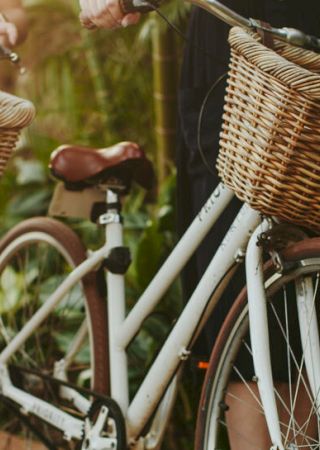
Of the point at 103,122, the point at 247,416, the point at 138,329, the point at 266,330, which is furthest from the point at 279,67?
the point at 103,122

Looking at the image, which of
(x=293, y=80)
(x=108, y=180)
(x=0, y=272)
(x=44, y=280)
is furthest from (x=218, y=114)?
(x=44, y=280)

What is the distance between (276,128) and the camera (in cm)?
212

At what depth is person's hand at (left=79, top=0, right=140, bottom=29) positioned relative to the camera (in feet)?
8.08

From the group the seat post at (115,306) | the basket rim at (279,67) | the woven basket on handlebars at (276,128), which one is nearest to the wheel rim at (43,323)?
the seat post at (115,306)

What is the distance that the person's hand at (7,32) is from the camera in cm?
→ 290

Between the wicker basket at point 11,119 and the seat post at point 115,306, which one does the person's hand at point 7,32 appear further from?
the seat post at point 115,306

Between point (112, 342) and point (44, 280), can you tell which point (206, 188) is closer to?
point (112, 342)

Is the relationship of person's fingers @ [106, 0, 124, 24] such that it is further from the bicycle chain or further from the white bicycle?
the bicycle chain

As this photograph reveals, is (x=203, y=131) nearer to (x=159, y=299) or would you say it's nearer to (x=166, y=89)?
(x=159, y=299)

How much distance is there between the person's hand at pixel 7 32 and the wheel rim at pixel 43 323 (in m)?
0.71

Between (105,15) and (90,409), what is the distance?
120cm

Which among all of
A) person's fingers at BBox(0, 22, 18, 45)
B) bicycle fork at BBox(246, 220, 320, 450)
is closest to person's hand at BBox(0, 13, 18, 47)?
person's fingers at BBox(0, 22, 18, 45)

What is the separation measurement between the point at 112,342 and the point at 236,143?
103 centimetres

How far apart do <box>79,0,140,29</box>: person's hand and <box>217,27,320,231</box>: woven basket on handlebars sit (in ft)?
1.11
